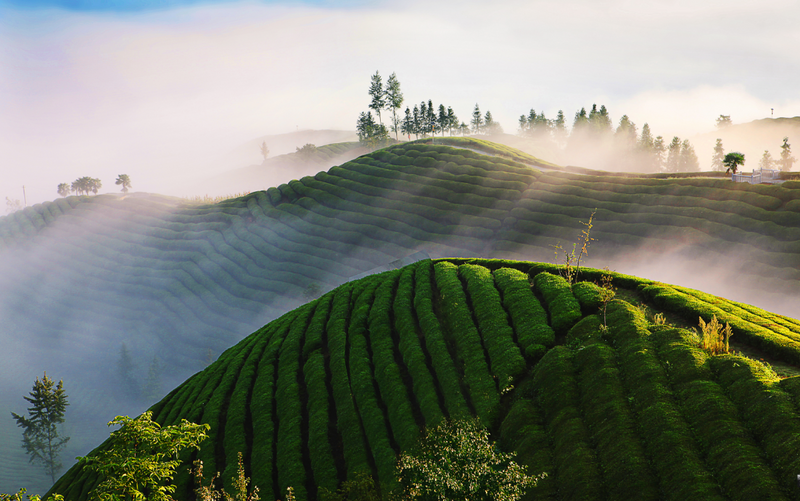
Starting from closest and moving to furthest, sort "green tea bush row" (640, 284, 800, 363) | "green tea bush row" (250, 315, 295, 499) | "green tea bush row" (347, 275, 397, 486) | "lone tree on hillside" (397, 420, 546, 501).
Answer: "lone tree on hillside" (397, 420, 546, 501), "green tea bush row" (640, 284, 800, 363), "green tea bush row" (347, 275, 397, 486), "green tea bush row" (250, 315, 295, 499)

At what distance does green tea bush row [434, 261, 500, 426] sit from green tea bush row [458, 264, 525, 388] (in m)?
0.62

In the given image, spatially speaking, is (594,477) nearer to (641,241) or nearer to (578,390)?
(578,390)

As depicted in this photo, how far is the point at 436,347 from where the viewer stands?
1372 inches

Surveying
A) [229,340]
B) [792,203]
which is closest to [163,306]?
[229,340]

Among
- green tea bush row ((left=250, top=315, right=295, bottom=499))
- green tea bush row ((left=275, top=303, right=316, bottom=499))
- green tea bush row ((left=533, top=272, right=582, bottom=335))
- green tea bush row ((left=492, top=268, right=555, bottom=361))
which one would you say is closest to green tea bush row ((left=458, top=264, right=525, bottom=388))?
green tea bush row ((left=492, top=268, right=555, bottom=361))

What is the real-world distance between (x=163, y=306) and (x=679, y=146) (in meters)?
180

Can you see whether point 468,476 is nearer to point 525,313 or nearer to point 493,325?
point 493,325

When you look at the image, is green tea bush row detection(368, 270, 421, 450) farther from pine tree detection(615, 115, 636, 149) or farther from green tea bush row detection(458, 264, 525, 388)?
pine tree detection(615, 115, 636, 149)

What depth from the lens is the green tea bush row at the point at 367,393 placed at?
27.7 meters

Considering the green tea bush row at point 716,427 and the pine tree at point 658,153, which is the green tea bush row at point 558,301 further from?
the pine tree at point 658,153

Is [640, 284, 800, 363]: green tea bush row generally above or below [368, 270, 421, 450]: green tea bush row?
above

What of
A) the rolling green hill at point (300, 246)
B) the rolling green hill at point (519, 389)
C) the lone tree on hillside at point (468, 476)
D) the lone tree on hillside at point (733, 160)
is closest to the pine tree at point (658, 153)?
the rolling green hill at point (300, 246)

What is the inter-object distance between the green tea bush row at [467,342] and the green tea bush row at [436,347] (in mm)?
779

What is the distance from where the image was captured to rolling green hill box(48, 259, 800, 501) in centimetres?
1925
